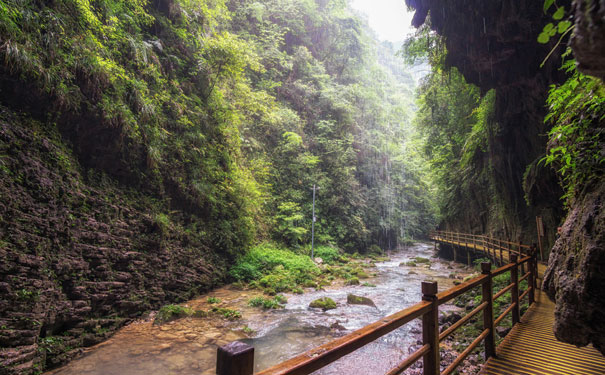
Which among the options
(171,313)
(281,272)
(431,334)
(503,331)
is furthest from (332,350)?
(281,272)

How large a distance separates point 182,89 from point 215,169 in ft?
11.1

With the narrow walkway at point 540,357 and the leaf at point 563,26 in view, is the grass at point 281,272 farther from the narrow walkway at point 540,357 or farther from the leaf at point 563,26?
the leaf at point 563,26

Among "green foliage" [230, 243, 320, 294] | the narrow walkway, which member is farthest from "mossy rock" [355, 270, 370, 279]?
the narrow walkway

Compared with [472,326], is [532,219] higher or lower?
higher

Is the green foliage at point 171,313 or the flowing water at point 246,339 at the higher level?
the green foliage at point 171,313

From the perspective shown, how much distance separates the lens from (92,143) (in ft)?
22.2

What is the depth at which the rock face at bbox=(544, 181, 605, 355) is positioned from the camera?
7.04ft

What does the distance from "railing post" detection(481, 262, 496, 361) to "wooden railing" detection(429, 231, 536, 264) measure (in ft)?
9.23

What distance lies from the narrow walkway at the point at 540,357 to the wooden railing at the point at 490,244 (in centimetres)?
190

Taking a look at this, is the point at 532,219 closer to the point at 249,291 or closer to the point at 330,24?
the point at 249,291

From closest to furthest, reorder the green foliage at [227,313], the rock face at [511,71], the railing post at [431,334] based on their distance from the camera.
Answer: the railing post at [431,334], the rock face at [511,71], the green foliage at [227,313]

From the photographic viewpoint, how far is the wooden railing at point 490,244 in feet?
27.5

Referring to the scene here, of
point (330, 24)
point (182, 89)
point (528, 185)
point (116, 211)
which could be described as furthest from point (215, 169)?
point (330, 24)

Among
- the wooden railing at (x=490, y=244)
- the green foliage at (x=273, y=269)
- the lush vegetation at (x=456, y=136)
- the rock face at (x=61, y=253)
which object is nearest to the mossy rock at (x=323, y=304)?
the green foliage at (x=273, y=269)
